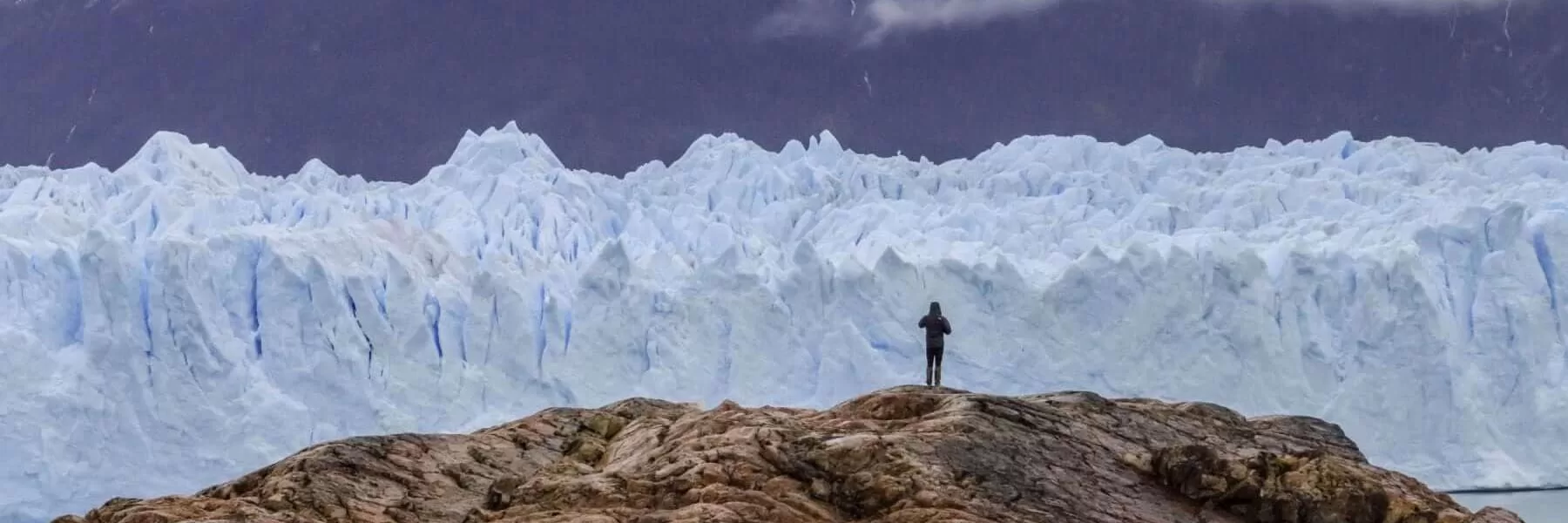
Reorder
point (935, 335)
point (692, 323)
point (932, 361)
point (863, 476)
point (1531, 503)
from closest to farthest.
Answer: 1. point (863, 476)
2. point (935, 335)
3. point (932, 361)
4. point (1531, 503)
5. point (692, 323)

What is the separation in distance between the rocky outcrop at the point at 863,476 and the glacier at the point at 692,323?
14.3 meters

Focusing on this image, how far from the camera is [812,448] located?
5645 millimetres

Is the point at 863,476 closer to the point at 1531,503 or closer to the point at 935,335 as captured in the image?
the point at 935,335

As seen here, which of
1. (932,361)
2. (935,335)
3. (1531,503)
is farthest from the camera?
(1531,503)

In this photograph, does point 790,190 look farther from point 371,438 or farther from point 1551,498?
point 371,438

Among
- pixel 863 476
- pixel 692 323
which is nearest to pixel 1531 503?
pixel 692 323

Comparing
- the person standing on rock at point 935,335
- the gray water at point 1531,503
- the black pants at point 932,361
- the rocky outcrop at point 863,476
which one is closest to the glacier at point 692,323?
the gray water at point 1531,503

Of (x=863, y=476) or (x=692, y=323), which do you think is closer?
(x=863, y=476)

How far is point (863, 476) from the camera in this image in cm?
548

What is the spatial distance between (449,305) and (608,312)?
2298mm

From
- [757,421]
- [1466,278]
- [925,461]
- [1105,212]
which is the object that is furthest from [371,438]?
[1105,212]

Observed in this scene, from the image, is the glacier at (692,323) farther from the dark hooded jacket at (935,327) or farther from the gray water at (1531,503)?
the dark hooded jacket at (935,327)

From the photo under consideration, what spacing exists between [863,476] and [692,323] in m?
16.9

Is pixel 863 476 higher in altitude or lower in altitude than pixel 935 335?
lower
